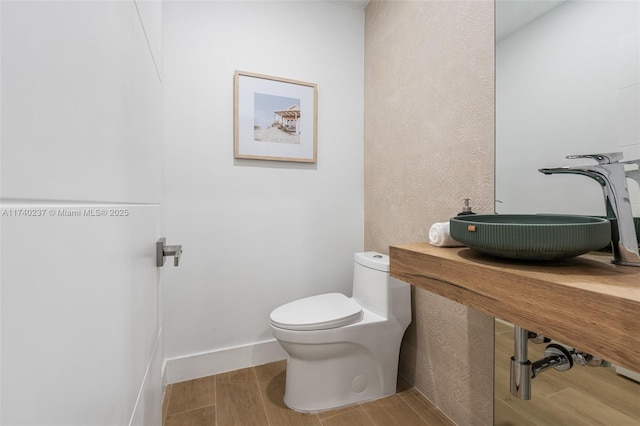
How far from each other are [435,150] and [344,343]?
1.06 m

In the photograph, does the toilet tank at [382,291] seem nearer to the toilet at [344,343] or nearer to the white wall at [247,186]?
the toilet at [344,343]

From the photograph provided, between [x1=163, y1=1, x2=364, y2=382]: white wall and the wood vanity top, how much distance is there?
1.20 meters

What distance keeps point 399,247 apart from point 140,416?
83 cm

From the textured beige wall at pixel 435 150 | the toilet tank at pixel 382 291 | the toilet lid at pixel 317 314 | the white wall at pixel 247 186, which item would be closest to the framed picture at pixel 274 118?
the white wall at pixel 247 186

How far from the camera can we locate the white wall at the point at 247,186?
5.53ft

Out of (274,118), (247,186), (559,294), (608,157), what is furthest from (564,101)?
(247,186)

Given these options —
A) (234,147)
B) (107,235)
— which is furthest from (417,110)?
(107,235)

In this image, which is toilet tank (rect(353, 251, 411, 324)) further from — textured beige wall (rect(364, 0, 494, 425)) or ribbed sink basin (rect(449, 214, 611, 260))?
ribbed sink basin (rect(449, 214, 611, 260))

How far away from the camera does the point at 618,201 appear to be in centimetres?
72

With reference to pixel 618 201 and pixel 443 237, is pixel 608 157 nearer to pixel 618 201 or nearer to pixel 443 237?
pixel 618 201

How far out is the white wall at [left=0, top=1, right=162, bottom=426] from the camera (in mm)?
209

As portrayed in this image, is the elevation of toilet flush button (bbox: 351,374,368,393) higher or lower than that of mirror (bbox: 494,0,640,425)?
lower

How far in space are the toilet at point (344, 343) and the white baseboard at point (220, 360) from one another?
0.39m

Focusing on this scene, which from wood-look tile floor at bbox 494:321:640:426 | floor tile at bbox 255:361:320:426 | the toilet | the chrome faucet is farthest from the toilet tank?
the chrome faucet
